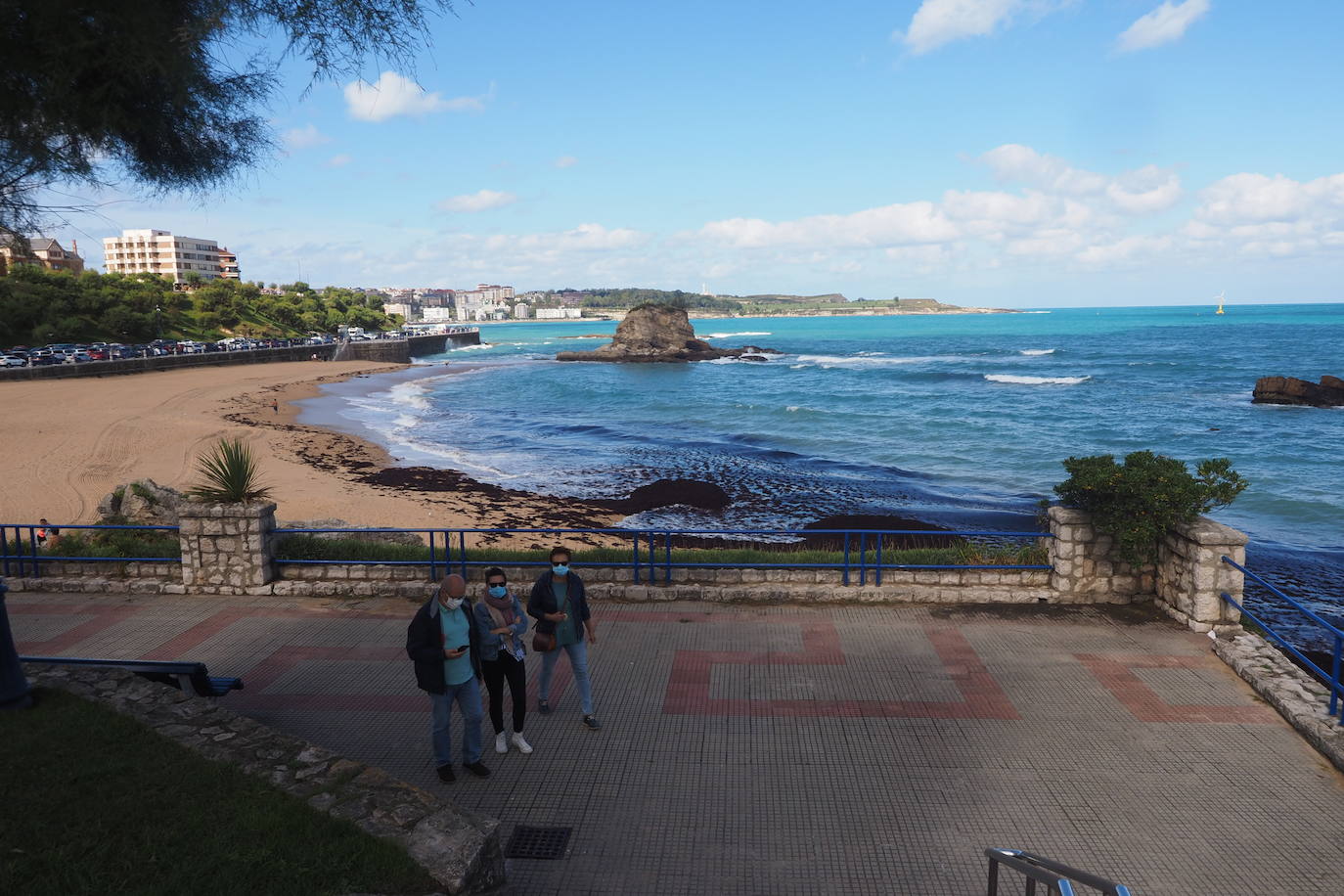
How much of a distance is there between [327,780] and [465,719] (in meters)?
1.35

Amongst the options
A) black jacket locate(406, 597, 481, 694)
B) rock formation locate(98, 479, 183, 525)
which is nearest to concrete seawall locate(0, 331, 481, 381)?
rock formation locate(98, 479, 183, 525)

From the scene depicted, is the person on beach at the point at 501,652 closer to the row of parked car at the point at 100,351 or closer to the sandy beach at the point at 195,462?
the sandy beach at the point at 195,462

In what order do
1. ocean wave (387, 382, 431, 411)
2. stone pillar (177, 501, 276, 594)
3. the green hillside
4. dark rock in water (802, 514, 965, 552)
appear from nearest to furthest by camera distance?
1. stone pillar (177, 501, 276, 594)
2. dark rock in water (802, 514, 965, 552)
3. ocean wave (387, 382, 431, 411)
4. the green hillside

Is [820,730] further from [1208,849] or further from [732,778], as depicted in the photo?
[1208,849]

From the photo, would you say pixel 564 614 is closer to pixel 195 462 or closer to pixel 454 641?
pixel 454 641

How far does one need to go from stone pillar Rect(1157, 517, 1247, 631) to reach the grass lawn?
9.05 m

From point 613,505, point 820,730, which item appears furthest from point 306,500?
point 820,730

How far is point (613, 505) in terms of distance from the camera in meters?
25.8

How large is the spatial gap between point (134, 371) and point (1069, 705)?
Answer: 240 ft

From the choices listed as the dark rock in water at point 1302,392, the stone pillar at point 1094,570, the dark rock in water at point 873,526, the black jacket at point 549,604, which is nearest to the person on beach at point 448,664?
the black jacket at point 549,604

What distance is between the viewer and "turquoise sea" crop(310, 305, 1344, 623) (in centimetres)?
2786

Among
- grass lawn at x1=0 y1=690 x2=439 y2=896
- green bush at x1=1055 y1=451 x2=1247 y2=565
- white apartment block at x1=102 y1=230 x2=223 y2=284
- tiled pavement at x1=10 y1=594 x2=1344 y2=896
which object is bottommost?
tiled pavement at x1=10 y1=594 x2=1344 y2=896

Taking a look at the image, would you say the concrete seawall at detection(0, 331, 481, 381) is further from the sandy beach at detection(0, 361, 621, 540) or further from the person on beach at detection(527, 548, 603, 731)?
the person on beach at detection(527, 548, 603, 731)

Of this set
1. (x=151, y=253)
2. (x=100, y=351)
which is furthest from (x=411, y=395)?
(x=151, y=253)
